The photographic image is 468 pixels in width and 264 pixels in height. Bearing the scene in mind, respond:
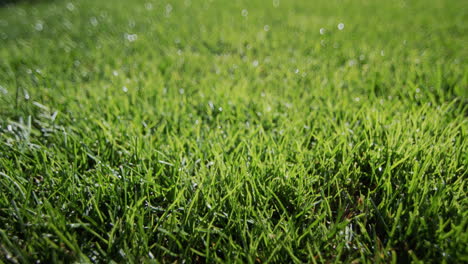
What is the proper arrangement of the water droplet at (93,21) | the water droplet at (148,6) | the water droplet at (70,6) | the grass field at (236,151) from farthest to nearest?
the water droplet at (70,6) → the water droplet at (148,6) → the water droplet at (93,21) → the grass field at (236,151)

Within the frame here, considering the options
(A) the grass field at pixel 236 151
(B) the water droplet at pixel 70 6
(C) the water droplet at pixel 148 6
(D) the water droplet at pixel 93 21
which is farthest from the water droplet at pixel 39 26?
(C) the water droplet at pixel 148 6

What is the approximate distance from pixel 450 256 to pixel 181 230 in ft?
2.58

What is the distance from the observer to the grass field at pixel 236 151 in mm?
998

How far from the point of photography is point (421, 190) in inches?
42.8

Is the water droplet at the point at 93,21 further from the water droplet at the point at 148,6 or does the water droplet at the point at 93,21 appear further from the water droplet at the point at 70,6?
the water droplet at the point at 70,6

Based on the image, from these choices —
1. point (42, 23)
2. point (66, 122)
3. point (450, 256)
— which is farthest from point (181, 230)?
point (42, 23)

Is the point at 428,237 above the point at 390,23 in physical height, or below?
below

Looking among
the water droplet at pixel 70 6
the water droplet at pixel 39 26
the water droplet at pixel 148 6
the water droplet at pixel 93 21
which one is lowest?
the water droplet at pixel 39 26

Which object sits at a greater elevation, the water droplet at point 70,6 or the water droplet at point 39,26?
the water droplet at point 70,6

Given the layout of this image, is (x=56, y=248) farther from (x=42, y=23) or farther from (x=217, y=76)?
(x=42, y=23)

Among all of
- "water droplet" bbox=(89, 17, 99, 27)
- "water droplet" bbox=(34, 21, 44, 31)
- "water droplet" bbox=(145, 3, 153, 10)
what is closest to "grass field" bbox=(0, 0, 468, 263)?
"water droplet" bbox=(89, 17, 99, 27)

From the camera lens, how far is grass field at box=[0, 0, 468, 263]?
39.3 inches

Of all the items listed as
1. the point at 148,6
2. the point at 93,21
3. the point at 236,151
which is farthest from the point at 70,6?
the point at 236,151

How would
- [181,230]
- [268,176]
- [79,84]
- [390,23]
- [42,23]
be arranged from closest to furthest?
[181,230]
[268,176]
[79,84]
[390,23]
[42,23]
